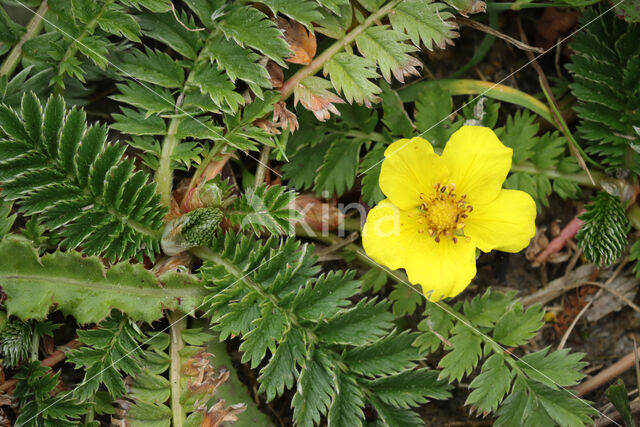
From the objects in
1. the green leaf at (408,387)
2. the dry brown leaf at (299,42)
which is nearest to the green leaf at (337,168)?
the dry brown leaf at (299,42)

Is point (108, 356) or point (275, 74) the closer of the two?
point (108, 356)

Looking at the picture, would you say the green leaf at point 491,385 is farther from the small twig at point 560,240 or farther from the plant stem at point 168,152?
the plant stem at point 168,152

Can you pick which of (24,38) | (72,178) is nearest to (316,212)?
(72,178)

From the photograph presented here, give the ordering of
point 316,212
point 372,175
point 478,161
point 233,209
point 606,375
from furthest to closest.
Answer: point 606,375, point 316,212, point 372,175, point 233,209, point 478,161

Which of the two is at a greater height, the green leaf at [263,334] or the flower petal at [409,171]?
the flower petal at [409,171]

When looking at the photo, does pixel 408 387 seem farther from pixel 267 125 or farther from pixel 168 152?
pixel 168 152

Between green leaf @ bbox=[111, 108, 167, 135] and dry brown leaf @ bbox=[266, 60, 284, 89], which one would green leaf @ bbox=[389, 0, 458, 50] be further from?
green leaf @ bbox=[111, 108, 167, 135]

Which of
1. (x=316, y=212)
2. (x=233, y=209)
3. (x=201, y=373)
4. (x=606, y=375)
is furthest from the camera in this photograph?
(x=606, y=375)
